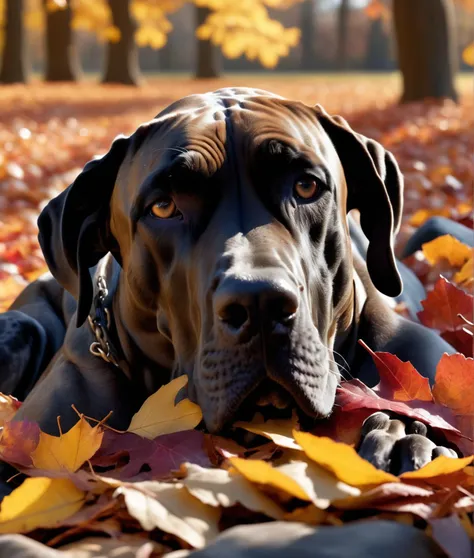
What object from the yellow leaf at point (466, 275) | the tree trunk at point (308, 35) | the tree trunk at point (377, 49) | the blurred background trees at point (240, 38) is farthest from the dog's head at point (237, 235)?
the tree trunk at point (308, 35)

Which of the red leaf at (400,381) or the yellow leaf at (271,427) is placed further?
the red leaf at (400,381)

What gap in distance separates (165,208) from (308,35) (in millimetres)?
64644

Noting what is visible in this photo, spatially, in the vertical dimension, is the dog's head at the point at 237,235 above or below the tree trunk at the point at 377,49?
above

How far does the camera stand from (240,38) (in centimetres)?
2745

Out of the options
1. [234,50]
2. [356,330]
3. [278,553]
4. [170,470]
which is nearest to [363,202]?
[356,330]

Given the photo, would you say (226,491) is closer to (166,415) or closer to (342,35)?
(166,415)

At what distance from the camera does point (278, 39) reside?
94.5 feet

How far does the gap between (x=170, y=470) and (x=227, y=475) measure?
0.81ft

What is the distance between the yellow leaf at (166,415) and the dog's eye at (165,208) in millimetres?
518

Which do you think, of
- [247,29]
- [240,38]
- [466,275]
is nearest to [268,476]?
[466,275]

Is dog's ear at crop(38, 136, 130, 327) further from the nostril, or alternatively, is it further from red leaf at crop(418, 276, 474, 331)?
red leaf at crop(418, 276, 474, 331)

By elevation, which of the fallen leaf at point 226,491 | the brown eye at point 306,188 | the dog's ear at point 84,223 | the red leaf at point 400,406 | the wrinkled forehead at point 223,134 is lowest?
the red leaf at point 400,406

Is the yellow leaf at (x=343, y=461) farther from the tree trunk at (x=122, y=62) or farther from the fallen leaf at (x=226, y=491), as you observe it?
the tree trunk at (x=122, y=62)

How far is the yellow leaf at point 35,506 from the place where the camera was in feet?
7.04
